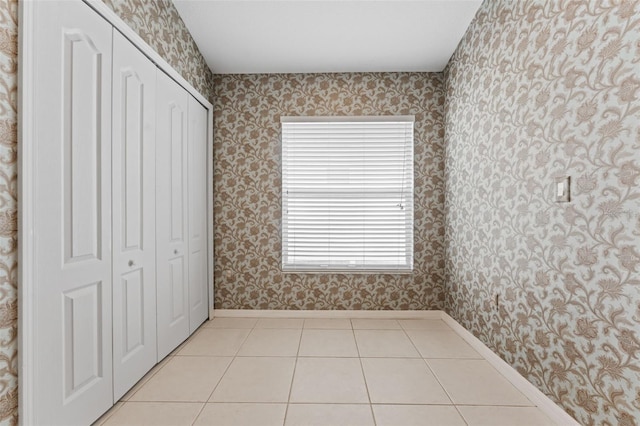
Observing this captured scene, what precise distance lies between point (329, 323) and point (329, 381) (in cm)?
113

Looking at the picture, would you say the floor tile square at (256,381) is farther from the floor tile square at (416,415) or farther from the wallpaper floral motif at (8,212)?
the wallpaper floral motif at (8,212)

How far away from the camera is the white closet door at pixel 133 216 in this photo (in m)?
1.85

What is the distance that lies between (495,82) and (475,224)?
1.03 meters

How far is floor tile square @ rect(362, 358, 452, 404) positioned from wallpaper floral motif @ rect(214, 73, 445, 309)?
3.44 feet

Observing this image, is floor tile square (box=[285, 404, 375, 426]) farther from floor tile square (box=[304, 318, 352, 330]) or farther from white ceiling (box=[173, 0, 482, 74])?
white ceiling (box=[173, 0, 482, 74])

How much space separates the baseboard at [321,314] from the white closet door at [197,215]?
0.26m

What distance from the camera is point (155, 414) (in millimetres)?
1770

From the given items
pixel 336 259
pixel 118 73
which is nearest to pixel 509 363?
pixel 336 259

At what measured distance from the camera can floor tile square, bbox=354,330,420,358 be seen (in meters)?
2.51

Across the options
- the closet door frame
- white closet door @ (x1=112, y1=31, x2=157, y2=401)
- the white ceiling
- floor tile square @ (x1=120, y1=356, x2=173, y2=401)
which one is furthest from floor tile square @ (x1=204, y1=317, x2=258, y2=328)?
the white ceiling

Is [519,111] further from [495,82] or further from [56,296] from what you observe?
[56,296]

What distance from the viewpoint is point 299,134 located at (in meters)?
3.40

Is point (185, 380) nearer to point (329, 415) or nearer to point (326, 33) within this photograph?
point (329, 415)

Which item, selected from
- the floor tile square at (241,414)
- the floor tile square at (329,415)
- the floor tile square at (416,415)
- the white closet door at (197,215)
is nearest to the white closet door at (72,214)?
the floor tile square at (241,414)
